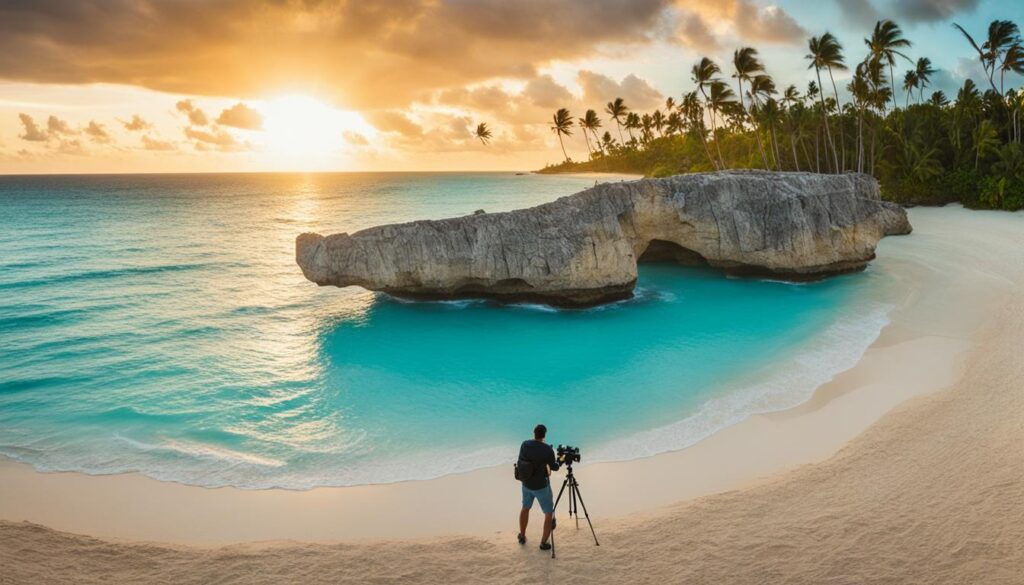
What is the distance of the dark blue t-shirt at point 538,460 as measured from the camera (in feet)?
28.3

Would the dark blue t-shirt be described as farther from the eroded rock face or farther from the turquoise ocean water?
the eroded rock face

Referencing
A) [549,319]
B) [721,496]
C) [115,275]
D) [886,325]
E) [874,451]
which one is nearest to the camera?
[721,496]

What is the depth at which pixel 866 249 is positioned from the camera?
2917cm

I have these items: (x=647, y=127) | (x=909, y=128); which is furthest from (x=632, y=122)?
(x=909, y=128)

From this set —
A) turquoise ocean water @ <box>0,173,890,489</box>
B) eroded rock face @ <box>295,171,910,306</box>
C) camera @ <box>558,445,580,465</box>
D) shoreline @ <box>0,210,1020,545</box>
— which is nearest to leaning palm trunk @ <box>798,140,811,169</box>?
eroded rock face @ <box>295,171,910,306</box>

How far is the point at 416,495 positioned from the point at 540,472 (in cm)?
397

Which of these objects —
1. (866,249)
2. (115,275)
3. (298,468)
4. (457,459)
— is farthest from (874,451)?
(115,275)

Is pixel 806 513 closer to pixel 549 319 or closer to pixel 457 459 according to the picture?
pixel 457 459

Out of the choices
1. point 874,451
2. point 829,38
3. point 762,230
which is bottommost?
point 874,451

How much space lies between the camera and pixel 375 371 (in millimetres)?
18812

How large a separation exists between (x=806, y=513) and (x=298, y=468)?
1066 centimetres

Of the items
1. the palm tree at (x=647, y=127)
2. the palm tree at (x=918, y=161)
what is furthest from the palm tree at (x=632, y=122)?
the palm tree at (x=918, y=161)

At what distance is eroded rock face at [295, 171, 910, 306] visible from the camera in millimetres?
24203

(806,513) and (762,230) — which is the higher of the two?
(762,230)
